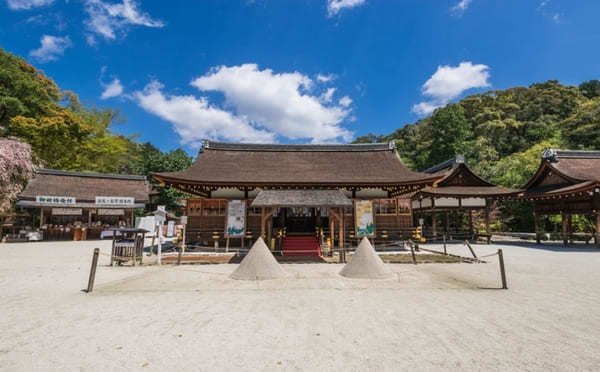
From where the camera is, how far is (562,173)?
675 inches

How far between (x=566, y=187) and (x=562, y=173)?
1.30m

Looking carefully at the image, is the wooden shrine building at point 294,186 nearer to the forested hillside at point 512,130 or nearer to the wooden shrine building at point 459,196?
the wooden shrine building at point 459,196

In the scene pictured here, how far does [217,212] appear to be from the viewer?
1527 cm

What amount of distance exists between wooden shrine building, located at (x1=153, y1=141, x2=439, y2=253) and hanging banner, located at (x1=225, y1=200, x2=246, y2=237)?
27cm

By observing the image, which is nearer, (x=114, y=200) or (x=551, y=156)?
(x=551, y=156)

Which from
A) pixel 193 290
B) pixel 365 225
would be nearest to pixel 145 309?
pixel 193 290

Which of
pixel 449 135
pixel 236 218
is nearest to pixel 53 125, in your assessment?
pixel 236 218

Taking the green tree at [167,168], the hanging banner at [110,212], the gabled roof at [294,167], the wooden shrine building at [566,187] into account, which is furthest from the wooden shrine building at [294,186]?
the green tree at [167,168]

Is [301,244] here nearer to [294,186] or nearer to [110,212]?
[294,186]

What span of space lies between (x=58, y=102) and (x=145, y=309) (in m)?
41.7

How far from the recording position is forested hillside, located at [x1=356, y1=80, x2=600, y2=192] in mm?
30609

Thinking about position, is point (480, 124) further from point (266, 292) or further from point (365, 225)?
point (266, 292)

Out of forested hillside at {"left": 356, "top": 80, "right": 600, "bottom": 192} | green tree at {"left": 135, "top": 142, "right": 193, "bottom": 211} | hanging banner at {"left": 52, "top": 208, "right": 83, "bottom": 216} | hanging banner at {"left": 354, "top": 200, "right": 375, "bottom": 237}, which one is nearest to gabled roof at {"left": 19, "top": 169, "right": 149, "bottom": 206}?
hanging banner at {"left": 52, "top": 208, "right": 83, "bottom": 216}

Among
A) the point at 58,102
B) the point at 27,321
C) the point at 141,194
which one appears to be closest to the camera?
the point at 27,321
